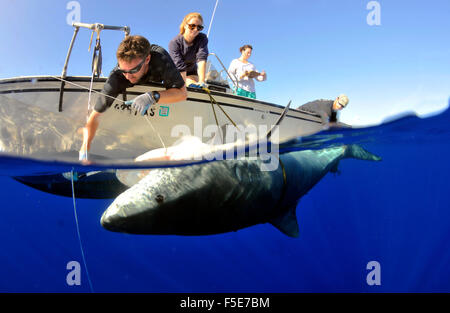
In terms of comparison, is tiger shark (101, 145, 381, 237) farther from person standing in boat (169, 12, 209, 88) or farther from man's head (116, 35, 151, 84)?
person standing in boat (169, 12, 209, 88)

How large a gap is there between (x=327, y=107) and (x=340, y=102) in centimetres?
49

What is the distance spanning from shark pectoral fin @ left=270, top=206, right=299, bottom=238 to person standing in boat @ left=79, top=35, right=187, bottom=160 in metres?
2.32

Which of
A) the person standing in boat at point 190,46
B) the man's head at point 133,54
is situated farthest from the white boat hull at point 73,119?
the man's head at point 133,54

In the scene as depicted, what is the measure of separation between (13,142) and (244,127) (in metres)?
4.28

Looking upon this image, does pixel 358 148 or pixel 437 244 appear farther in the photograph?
pixel 437 244

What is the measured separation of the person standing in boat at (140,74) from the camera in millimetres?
2939

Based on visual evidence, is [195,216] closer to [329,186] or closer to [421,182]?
[329,186]

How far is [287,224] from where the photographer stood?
357 cm

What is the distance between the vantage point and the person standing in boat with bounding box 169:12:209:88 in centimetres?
420

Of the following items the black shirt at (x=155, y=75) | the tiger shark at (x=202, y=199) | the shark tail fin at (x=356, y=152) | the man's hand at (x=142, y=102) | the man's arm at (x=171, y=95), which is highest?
the black shirt at (x=155, y=75)

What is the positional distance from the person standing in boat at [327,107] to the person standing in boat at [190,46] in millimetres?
3033

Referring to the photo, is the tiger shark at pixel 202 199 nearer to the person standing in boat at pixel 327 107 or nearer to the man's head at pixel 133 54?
the man's head at pixel 133 54
